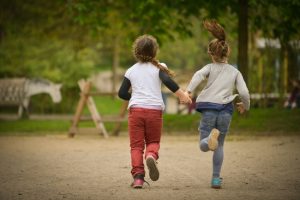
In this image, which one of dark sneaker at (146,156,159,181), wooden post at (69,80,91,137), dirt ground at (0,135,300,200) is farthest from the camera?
wooden post at (69,80,91,137)

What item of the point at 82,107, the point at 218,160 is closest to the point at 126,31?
the point at 82,107

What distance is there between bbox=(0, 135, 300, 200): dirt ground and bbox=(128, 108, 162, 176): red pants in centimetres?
31

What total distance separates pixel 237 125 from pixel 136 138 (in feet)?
30.4

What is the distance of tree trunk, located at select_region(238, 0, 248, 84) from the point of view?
1731 centimetres

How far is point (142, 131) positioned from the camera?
8258 mm

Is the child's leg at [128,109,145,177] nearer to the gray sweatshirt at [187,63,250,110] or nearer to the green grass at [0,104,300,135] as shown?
the gray sweatshirt at [187,63,250,110]

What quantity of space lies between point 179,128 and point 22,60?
39.8ft

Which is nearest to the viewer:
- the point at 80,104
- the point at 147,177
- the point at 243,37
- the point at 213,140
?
the point at 213,140

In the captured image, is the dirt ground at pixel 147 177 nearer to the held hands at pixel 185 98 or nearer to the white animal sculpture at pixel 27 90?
the held hands at pixel 185 98

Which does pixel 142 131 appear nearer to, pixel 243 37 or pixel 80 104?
pixel 80 104

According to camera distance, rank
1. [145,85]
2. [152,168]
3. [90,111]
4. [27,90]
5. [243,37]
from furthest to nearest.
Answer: [27,90], [243,37], [90,111], [145,85], [152,168]

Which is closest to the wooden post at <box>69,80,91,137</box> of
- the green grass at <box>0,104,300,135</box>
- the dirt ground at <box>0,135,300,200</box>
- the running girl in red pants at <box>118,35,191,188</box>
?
the dirt ground at <box>0,135,300,200</box>

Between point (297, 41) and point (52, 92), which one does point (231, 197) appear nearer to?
point (297, 41)

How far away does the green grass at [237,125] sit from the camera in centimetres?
1684
